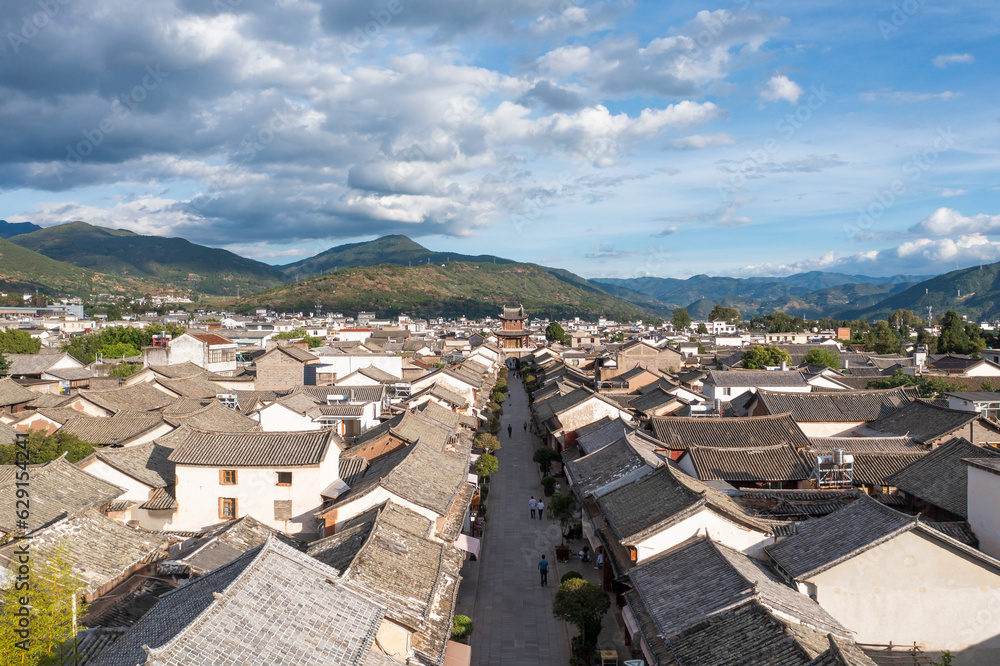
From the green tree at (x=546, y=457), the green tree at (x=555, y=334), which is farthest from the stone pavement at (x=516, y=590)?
the green tree at (x=555, y=334)

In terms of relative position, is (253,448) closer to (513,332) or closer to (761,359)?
(761,359)

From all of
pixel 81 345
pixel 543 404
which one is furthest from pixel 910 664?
pixel 81 345

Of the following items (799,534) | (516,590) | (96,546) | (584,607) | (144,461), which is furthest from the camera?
(144,461)

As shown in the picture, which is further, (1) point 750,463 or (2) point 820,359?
(2) point 820,359

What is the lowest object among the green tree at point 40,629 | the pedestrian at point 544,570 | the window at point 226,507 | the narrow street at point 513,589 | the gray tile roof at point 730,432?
the narrow street at point 513,589

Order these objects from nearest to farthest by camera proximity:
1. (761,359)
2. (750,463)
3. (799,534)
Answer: (799,534) < (750,463) < (761,359)

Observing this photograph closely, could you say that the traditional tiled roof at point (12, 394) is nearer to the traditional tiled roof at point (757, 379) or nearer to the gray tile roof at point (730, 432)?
the gray tile roof at point (730, 432)

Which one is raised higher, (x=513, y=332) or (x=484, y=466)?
(x=513, y=332)

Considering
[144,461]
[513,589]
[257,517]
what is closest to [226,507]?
[257,517]
